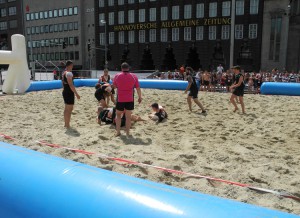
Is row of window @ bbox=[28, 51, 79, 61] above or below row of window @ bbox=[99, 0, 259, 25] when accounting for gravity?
below

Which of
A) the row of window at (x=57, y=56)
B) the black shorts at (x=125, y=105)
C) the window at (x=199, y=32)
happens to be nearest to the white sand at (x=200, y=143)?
the black shorts at (x=125, y=105)

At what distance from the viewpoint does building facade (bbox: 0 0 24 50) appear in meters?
61.0

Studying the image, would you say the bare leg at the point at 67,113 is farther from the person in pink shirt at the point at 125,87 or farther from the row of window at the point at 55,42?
the row of window at the point at 55,42

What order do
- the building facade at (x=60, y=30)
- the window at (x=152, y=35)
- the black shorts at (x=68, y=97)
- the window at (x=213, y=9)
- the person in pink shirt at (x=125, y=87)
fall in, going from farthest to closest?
the building facade at (x=60, y=30), the window at (x=152, y=35), the window at (x=213, y=9), the black shorts at (x=68, y=97), the person in pink shirt at (x=125, y=87)

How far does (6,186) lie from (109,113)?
15.2 ft

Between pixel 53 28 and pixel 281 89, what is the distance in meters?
51.0

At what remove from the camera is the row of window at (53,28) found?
176 feet

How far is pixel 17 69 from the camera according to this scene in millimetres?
14562

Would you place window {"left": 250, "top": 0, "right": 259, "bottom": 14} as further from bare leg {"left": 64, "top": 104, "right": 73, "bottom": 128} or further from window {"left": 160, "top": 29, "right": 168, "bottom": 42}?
bare leg {"left": 64, "top": 104, "right": 73, "bottom": 128}

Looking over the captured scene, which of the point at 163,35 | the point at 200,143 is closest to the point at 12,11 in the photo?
the point at 163,35

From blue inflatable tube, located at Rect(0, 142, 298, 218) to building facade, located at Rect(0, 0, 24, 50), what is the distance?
65.0 m

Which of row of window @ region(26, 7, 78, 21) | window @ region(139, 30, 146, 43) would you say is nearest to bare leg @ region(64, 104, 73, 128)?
window @ region(139, 30, 146, 43)

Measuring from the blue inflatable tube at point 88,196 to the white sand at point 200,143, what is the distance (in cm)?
133

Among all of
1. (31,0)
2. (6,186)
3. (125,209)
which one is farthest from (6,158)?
(31,0)
